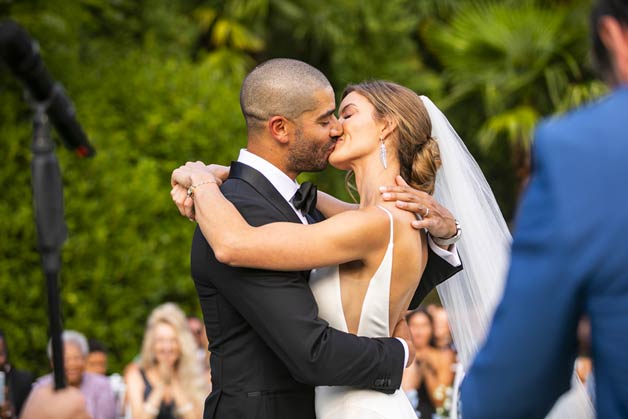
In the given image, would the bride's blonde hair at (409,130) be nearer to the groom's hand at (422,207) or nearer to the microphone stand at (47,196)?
the groom's hand at (422,207)

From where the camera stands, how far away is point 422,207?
3.39 meters

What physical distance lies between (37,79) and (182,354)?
2602 millimetres

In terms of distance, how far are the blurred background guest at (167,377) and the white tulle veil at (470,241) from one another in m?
4.17

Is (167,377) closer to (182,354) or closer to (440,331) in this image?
(182,354)

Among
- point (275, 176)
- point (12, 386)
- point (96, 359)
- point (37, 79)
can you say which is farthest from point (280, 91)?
point (96, 359)

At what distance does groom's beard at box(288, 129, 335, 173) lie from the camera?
3.51m

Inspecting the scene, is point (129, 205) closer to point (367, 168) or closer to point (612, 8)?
point (367, 168)

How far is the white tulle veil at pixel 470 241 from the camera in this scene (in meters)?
3.74

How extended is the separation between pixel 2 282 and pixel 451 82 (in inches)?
303

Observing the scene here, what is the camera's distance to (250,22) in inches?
567

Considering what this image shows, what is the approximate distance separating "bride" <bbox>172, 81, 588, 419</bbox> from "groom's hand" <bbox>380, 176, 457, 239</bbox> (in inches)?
1.2

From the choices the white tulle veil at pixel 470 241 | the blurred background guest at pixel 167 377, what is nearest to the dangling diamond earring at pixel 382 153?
the white tulle veil at pixel 470 241

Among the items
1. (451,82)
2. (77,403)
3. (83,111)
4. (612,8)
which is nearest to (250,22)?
(451,82)

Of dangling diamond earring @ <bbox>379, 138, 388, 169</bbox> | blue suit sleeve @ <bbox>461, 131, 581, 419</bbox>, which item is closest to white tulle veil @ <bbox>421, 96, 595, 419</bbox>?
dangling diamond earring @ <bbox>379, 138, 388, 169</bbox>
